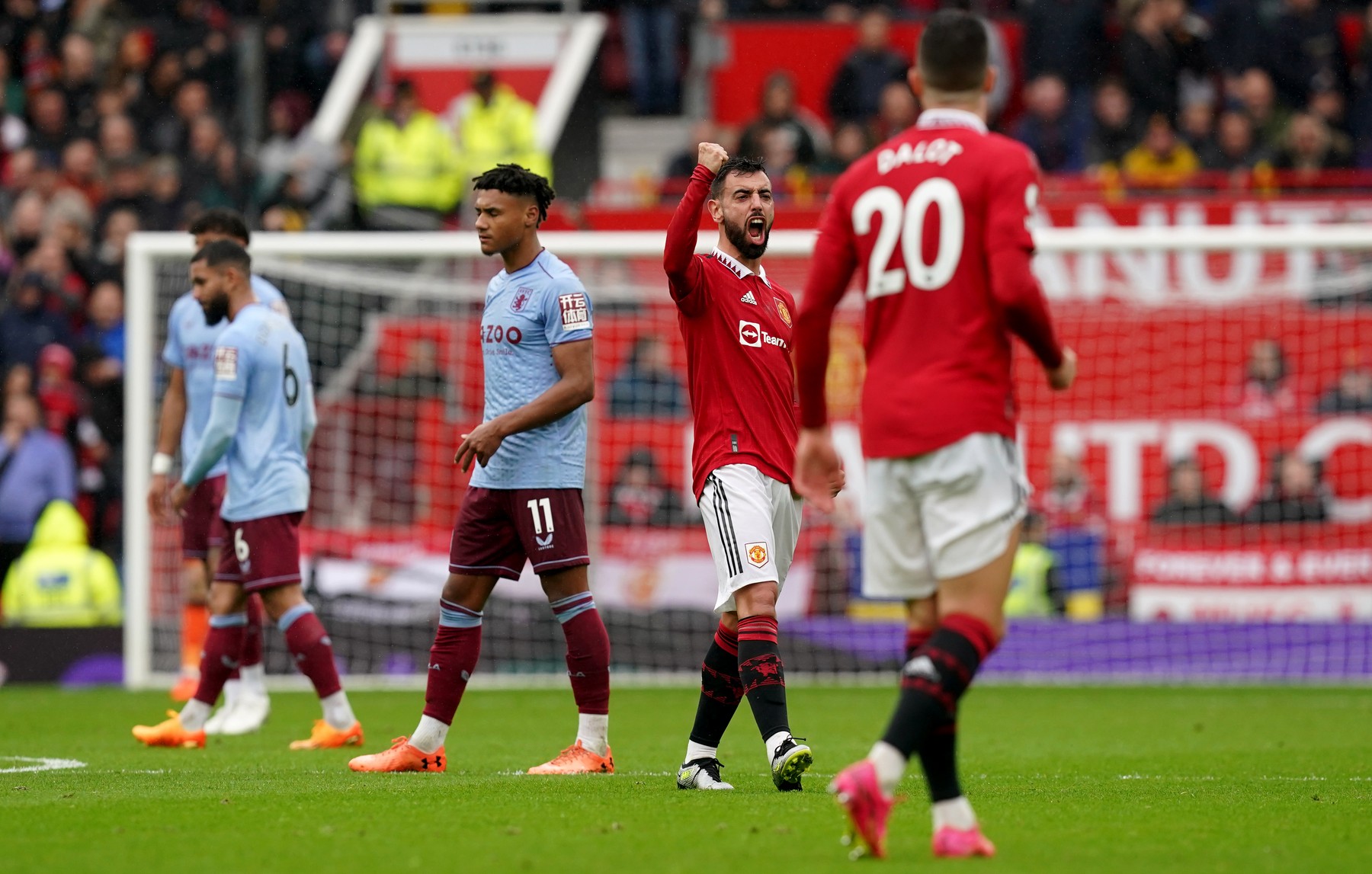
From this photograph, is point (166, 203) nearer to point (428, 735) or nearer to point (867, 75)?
point (867, 75)

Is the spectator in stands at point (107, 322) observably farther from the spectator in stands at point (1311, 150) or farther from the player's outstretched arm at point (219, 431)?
the spectator in stands at point (1311, 150)

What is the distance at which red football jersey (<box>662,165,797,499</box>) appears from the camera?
7027 millimetres

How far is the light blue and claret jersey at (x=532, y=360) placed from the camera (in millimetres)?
7410

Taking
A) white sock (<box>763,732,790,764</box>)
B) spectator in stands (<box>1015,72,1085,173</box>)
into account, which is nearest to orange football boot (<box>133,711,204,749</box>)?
white sock (<box>763,732,790,764</box>)

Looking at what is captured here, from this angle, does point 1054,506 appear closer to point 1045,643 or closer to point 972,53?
point 1045,643

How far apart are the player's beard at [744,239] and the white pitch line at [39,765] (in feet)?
11.9

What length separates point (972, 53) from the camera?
17.4ft

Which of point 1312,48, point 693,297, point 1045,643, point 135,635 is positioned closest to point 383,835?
point 693,297

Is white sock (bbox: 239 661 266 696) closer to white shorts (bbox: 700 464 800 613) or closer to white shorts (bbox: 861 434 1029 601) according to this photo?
white shorts (bbox: 700 464 800 613)

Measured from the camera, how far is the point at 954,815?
5.19 metres

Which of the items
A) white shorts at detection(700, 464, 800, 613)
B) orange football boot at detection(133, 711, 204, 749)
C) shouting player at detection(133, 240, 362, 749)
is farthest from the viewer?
orange football boot at detection(133, 711, 204, 749)

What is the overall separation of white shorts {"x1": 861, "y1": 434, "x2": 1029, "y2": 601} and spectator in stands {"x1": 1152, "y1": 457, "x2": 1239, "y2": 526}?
9.88 meters

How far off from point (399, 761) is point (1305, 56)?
49.9 ft

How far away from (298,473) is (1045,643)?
7284mm
